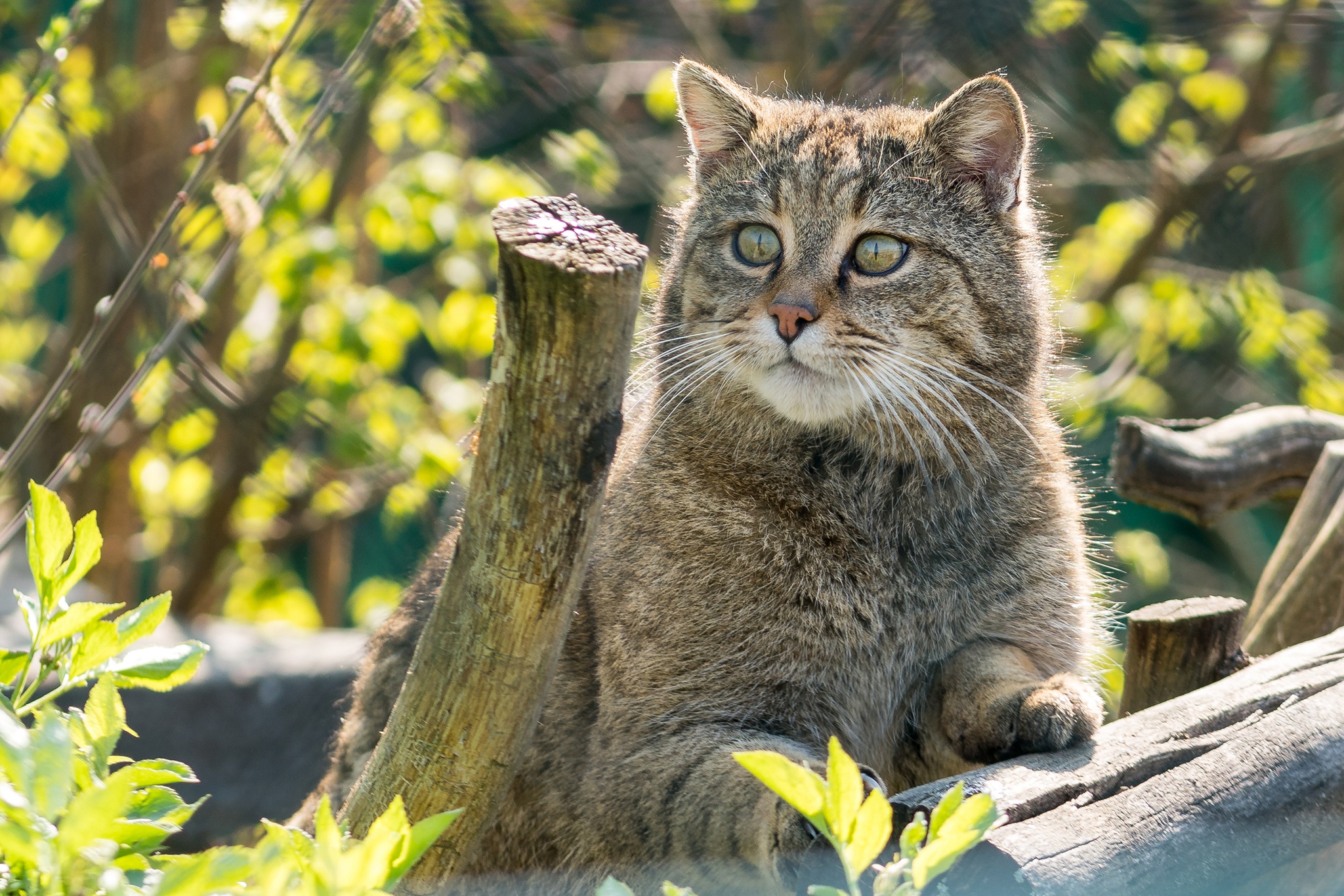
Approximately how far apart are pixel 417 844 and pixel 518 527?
491 millimetres

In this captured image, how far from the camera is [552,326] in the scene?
1.60m

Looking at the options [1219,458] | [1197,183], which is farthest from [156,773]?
[1197,183]

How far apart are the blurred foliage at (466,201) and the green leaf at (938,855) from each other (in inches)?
134

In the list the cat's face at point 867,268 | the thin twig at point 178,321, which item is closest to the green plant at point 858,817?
the cat's face at point 867,268

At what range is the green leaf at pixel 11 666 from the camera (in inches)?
64.2

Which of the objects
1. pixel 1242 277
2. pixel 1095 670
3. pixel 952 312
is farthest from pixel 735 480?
pixel 1242 277

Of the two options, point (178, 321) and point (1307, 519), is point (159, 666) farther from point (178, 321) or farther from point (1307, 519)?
point (1307, 519)

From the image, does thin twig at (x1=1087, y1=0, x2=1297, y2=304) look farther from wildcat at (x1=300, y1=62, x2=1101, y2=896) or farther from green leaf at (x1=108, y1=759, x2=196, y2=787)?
green leaf at (x1=108, y1=759, x2=196, y2=787)

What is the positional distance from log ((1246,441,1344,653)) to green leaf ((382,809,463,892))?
9.17 feet

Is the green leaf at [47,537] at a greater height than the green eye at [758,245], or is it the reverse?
the green eye at [758,245]

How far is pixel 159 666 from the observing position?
1.65 m

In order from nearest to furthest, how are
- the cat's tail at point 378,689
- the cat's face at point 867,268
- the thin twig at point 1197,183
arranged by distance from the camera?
the cat's face at point 867,268 → the cat's tail at point 378,689 → the thin twig at point 1197,183

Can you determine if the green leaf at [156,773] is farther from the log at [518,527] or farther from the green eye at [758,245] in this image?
the green eye at [758,245]

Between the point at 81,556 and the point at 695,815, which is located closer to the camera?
the point at 81,556
